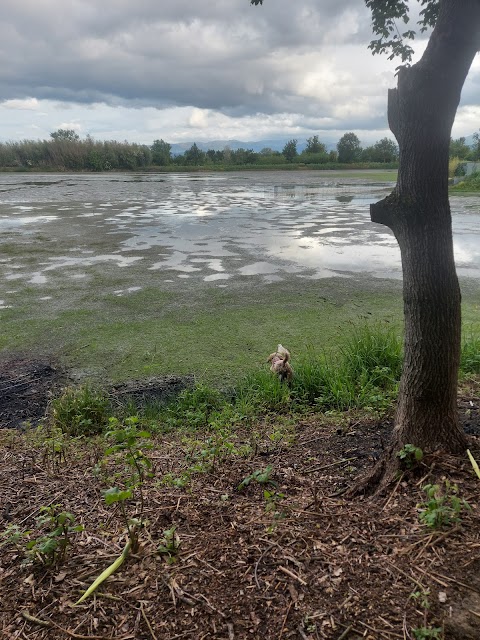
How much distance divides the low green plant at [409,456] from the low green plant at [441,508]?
0.72ft

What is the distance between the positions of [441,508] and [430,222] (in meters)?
1.38

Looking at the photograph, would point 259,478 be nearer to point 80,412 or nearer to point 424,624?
point 424,624

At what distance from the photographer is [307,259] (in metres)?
10.3

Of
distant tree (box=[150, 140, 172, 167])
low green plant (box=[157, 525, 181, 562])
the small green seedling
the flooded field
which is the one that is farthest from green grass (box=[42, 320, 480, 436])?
distant tree (box=[150, 140, 172, 167])

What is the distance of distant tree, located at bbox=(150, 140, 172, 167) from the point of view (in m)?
57.2

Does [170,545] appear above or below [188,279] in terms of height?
above

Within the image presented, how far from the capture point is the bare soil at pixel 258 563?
Result: 183cm

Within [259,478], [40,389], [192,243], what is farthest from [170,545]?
[192,243]

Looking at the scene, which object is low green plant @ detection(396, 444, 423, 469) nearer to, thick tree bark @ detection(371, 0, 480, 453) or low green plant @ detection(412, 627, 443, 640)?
thick tree bark @ detection(371, 0, 480, 453)

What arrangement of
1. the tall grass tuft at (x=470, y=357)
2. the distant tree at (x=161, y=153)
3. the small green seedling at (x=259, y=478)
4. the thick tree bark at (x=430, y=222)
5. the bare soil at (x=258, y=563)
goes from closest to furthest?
the bare soil at (x=258, y=563) → the thick tree bark at (x=430, y=222) → the small green seedling at (x=259, y=478) → the tall grass tuft at (x=470, y=357) → the distant tree at (x=161, y=153)

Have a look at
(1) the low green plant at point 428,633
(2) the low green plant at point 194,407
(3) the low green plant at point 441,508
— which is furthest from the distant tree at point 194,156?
(1) the low green plant at point 428,633

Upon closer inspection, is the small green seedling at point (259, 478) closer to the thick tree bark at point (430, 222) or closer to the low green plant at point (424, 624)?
the thick tree bark at point (430, 222)

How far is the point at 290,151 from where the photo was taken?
58.7m

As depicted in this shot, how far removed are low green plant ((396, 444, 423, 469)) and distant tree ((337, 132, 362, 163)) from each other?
5996 cm
